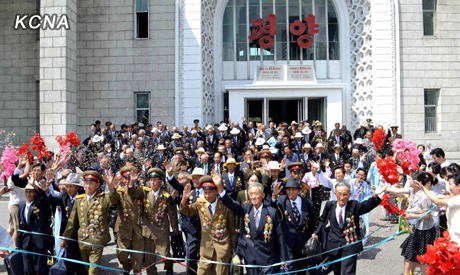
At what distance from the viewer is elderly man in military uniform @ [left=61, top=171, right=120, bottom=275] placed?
18.6 feet

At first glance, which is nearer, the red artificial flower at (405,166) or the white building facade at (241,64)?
the red artificial flower at (405,166)

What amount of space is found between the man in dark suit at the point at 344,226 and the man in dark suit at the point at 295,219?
0.30 m

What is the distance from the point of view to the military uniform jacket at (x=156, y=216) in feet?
20.0

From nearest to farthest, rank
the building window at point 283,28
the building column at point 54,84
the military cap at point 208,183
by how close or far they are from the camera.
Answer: the military cap at point 208,183
the building column at point 54,84
the building window at point 283,28

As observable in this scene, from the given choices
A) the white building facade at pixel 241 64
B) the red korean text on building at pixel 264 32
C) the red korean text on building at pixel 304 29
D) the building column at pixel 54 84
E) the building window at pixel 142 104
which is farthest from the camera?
the red korean text on building at pixel 264 32

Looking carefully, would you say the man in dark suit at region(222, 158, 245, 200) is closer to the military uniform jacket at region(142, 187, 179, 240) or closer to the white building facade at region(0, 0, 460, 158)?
the military uniform jacket at region(142, 187, 179, 240)

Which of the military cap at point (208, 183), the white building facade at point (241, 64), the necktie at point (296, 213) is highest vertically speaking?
the white building facade at point (241, 64)

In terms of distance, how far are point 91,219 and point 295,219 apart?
2.99 m

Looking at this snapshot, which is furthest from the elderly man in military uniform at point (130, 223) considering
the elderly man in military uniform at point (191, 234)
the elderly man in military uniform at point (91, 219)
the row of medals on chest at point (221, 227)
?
the row of medals on chest at point (221, 227)

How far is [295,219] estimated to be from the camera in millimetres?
5617

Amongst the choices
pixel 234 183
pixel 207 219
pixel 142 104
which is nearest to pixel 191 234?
pixel 207 219

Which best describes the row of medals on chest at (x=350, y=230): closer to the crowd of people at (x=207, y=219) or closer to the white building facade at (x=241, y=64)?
the crowd of people at (x=207, y=219)

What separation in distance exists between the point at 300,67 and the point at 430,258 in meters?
15.2

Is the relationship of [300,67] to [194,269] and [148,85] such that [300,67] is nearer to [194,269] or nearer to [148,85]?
[148,85]
